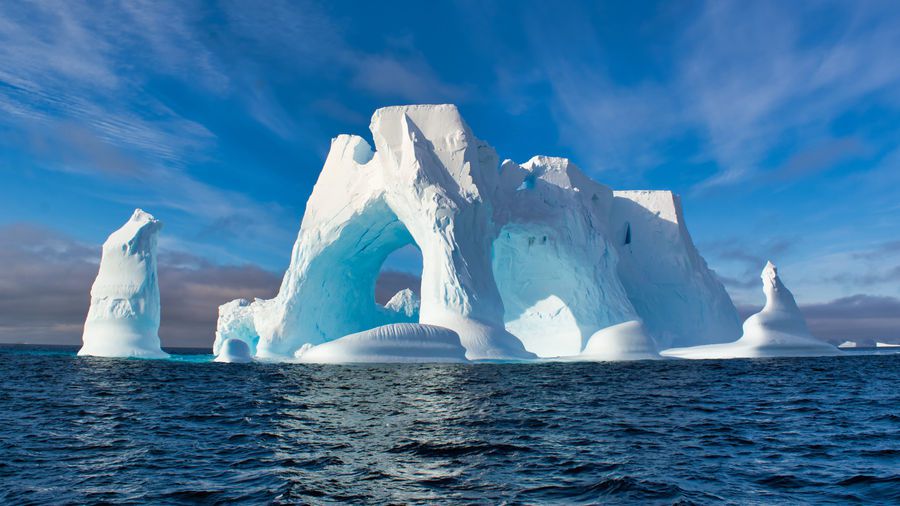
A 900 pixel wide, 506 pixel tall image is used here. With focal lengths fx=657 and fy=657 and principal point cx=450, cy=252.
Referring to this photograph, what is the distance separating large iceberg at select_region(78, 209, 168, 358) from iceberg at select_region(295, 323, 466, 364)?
14.1m

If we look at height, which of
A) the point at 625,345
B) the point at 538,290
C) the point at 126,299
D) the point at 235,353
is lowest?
the point at 235,353

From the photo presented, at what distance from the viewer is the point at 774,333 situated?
2689 centimetres

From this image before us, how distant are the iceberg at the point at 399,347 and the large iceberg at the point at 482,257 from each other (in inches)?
90.5

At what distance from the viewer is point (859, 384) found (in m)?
16.3

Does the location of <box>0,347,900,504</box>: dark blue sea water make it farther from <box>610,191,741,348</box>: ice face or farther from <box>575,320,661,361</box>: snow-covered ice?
<box>610,191,741,348</box>: ice face

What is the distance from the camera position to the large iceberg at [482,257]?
84.5ft

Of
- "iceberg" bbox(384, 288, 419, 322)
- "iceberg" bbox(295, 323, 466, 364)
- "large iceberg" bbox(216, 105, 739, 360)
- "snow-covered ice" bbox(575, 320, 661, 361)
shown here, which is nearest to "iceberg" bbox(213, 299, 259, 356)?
"large iceberg" bbox(216, 105, 739, 360)

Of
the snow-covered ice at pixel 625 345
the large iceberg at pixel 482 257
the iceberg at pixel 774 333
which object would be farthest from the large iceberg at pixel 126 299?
the iceberg at pixel 774 333

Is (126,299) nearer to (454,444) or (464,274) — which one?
(464,274)

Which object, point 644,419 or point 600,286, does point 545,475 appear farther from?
point 600,286

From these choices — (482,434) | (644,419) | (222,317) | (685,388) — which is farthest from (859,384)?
(222,317)

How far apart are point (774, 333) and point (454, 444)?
23.1 meters

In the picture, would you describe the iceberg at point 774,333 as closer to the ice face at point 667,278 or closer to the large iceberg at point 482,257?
the large iceberg at point 482,257

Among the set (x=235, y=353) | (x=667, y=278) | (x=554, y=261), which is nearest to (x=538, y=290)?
(x=554, y=261)
